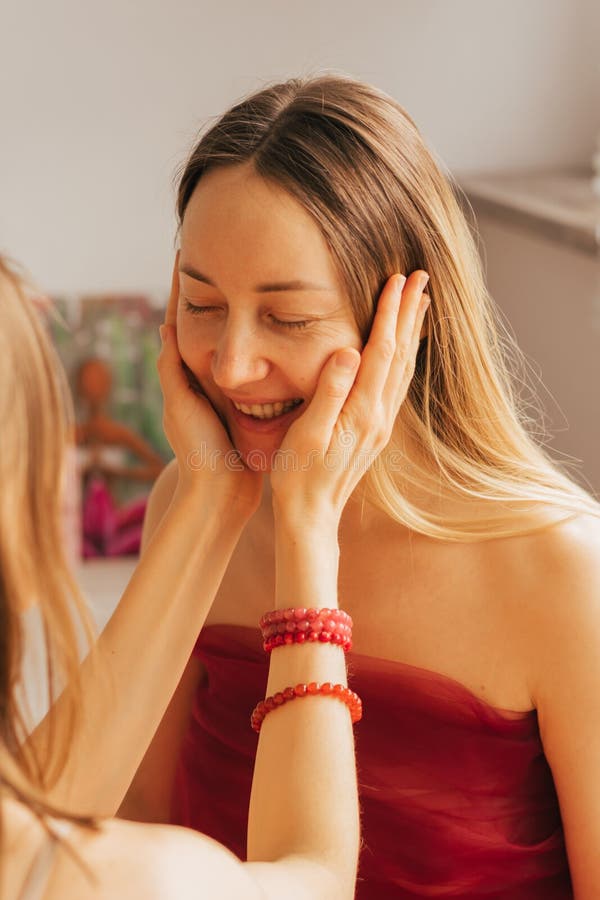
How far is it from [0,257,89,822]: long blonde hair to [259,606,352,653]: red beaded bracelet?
13.6 inches

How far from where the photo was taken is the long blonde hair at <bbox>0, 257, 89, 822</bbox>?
2.30ft

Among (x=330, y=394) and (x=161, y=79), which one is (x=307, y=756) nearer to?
(x=330, y=394)

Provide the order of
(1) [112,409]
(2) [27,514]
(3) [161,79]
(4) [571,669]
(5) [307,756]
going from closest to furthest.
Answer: (2) [27,514] < (5) [307,756] < (4) [571,669] < (3) [161,79] < (1) [112,409]

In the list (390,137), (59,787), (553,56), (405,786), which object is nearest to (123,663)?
(59,787)

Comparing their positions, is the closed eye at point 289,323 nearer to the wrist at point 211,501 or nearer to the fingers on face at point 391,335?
the fingers on face at point 391,335

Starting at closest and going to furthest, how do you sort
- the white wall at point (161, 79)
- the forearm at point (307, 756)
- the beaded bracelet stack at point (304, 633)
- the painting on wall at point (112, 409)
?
the forearm at point (307, 756) < the beaded bracelet stack at point (304, 633) < the white wall at point (161, 79) < the painting on wall at point (112, 409)

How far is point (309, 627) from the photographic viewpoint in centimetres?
106

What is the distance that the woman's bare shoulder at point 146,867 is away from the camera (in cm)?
70

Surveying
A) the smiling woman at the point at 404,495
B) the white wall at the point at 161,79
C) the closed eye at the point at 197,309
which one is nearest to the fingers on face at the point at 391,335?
the smiling woman at the point at 404,495

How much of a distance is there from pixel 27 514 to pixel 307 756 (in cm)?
37

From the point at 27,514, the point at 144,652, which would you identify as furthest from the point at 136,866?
the point at 144,652

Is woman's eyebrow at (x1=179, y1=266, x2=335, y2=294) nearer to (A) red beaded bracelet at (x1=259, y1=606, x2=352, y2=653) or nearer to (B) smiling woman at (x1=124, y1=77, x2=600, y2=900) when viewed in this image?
(B) smiling woman at (x1=124, y1=77, x2=600, y2=900)

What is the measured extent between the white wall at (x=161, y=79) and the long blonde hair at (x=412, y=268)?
129 centimetres

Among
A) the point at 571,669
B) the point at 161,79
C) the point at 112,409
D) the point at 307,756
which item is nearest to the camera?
the point at 307,756
